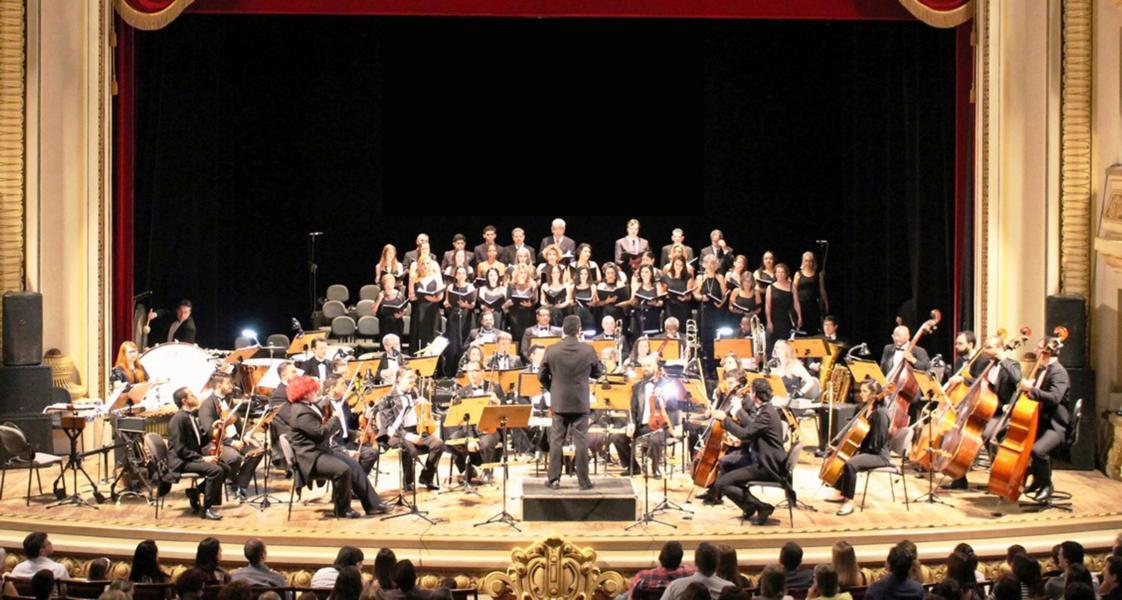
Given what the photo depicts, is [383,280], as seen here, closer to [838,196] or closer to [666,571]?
[838,196]

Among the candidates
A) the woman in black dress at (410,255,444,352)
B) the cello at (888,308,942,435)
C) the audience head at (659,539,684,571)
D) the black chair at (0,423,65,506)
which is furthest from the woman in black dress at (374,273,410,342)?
the audience head at (659,539,684,571)

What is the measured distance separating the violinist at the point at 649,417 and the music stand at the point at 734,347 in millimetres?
1092

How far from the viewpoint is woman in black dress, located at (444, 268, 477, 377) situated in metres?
16.4

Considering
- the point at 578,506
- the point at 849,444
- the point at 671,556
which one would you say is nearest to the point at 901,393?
the point at 849,444

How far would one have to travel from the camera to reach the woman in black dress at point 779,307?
16.6 m

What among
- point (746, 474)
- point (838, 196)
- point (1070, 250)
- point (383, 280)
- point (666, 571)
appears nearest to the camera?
point (666, 571)

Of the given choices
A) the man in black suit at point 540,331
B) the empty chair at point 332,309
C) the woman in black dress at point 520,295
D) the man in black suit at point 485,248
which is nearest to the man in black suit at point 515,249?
the man in black suit at point 485,248

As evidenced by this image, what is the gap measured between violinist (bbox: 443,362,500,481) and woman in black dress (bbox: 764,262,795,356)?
464 cm

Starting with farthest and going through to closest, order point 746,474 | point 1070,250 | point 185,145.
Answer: point 185,145 < point 1070,250 < point 746,474

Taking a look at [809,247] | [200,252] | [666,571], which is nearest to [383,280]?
[200,252]

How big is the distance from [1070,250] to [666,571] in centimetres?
685

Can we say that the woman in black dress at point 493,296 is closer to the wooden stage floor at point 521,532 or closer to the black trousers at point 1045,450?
the wooden stage floor at point 521,532

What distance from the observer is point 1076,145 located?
539 inches

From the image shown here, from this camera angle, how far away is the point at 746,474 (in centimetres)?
1136
